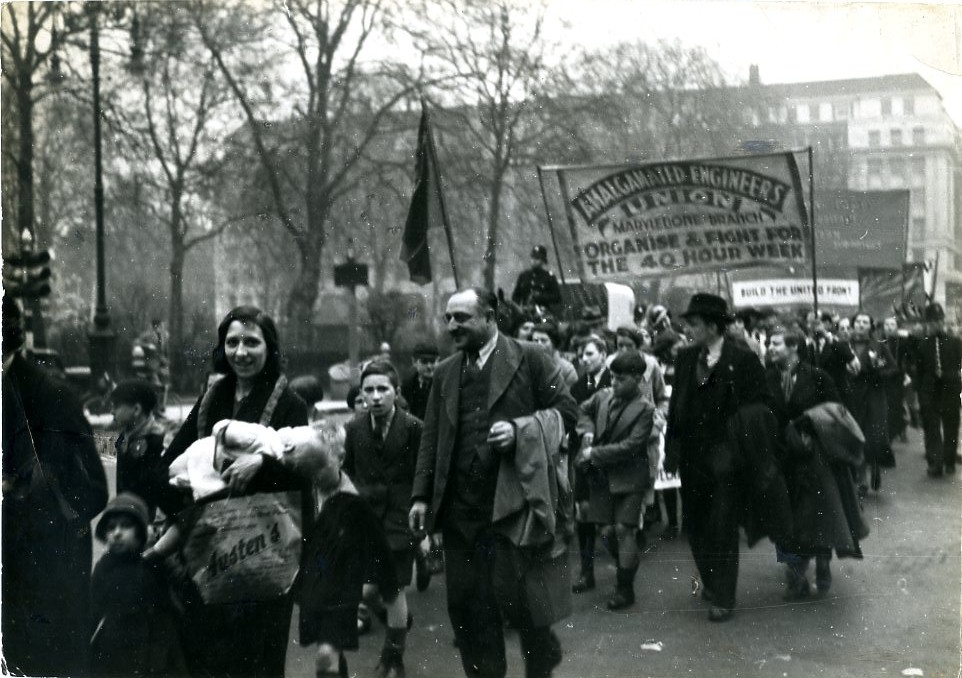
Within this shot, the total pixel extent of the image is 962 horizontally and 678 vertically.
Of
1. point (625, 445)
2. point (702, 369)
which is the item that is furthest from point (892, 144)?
point (625, 445)

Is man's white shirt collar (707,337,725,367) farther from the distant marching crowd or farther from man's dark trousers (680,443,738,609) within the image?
man's dark trousers (680,443,738,609)

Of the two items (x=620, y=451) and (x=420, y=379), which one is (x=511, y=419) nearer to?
(x=420, y=379)

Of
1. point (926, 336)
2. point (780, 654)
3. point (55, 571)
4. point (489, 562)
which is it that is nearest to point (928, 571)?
point (780, 654)

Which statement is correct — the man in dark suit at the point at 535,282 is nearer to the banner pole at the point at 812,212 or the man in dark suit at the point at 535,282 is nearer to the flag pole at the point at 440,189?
the flag pole at the point at 440,189

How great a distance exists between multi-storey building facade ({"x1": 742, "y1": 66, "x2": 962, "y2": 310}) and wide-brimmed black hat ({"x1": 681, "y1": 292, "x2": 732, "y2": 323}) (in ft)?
3.01

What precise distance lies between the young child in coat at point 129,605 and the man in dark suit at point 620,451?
2.34 m

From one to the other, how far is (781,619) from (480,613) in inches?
67.7

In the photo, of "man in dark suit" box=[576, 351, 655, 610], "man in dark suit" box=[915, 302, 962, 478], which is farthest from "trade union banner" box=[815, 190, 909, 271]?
"man in dark suit" box=[576, 351, 655, 610]

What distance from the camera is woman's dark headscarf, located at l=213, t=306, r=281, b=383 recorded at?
4.19 metres

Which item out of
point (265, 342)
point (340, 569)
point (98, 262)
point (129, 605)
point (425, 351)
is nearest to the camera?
point (265, 342)

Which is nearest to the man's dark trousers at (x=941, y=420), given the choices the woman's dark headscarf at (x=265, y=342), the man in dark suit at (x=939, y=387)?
the man in dark suit at (x=939, y=387)

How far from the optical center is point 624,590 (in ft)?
16.1

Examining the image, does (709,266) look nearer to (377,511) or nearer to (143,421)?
(377,511)

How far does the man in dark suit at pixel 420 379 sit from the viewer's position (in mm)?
5031
